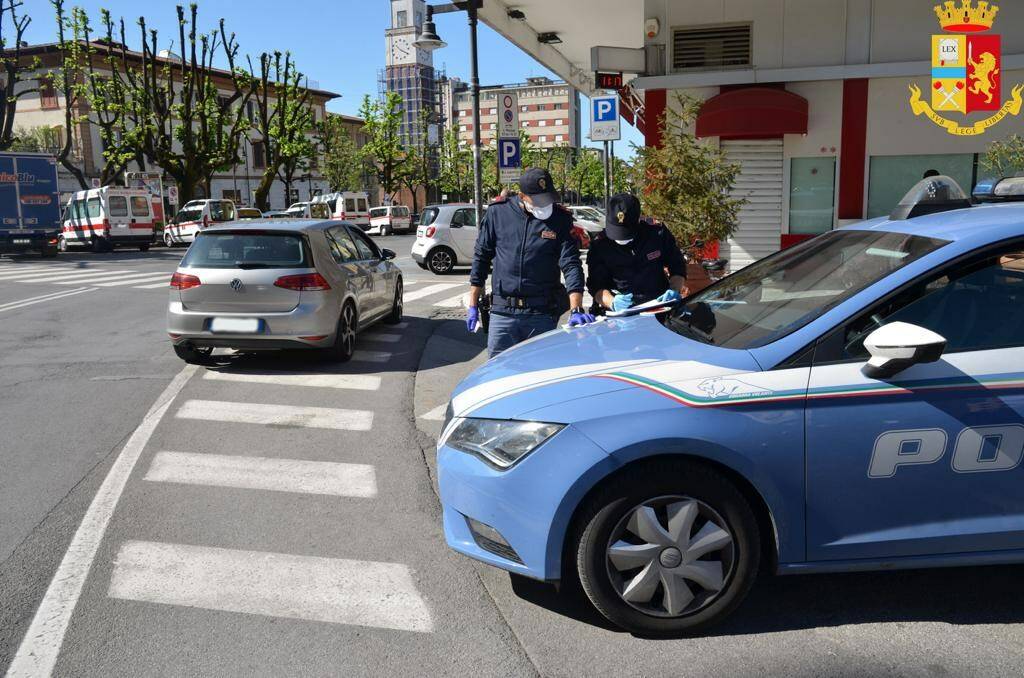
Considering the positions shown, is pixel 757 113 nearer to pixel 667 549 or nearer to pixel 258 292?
pixel 258 292

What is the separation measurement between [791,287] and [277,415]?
454 cm

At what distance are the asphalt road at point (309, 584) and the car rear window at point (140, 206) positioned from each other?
92.1 feet

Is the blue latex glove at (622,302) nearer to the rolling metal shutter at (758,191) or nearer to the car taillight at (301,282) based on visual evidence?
the car taillight at (301,282)

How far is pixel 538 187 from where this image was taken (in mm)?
5324

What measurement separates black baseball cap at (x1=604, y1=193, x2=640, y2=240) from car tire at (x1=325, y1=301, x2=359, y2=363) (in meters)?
4.40

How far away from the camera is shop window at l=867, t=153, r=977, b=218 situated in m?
13.8

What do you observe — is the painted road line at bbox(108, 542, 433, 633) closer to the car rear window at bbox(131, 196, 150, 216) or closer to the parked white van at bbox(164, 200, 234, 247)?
the car rear window at bbox(131, 196, 150, 216)

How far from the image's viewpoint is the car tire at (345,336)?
9016mm

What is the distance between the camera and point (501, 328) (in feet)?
18.3

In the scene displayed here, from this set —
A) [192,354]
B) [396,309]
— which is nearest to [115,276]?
[396,309]

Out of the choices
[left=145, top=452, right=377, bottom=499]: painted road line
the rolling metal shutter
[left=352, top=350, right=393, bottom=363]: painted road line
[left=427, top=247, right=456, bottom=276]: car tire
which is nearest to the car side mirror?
[left=145, top=452, right=377, bottom=499]: painted road line

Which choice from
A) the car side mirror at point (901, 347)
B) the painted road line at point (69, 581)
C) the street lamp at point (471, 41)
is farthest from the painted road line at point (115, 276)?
the car side mirror at point (901, 347)

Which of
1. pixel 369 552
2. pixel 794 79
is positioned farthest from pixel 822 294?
pixel 794 79

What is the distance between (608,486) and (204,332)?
6456mm
